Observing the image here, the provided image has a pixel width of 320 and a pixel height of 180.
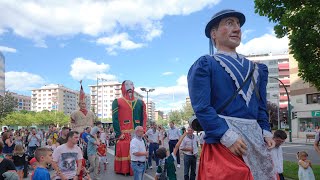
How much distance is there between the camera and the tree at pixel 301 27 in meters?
9.15

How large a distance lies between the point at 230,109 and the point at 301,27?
734cm

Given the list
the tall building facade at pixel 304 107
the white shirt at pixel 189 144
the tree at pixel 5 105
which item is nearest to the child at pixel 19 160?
the white shirt at pixel 189 144

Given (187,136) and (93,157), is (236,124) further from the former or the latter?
(93,157)

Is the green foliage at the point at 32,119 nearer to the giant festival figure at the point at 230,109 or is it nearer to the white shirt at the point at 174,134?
the white shirt at the point at 174,134

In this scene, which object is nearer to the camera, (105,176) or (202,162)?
(202,162)

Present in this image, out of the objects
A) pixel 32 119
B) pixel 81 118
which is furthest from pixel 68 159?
pixel 32 119

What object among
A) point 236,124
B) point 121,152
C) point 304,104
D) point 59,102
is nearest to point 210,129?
point 236,124

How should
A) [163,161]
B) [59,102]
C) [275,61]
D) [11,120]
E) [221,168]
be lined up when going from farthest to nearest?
[59,102]
[275,61]
[11,120]
[163,161]
[221,168]

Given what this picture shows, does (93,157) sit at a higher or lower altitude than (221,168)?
lower

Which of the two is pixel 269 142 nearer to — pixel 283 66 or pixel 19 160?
pixel 19 160

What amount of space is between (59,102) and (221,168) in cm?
19070

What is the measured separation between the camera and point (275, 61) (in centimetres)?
10162

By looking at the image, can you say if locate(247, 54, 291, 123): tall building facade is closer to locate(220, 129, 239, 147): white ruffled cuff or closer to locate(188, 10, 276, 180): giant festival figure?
locate(188, 10, 276, 180): giant festival figure

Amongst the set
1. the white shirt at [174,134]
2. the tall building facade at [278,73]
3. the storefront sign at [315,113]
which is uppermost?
the tall building facade at [278,73]
